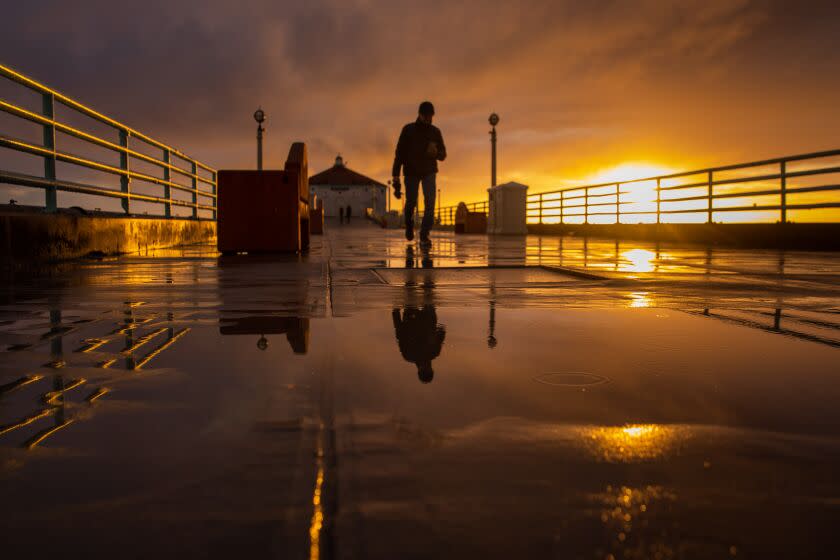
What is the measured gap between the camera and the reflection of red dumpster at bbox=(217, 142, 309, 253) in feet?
28.0

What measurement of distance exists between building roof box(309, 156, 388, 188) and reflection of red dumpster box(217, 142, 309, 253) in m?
99.7

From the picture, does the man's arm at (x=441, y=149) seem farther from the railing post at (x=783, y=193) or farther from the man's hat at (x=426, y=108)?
the railing post at (x=783, y=193)

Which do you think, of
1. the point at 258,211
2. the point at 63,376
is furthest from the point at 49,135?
the point at 63,376

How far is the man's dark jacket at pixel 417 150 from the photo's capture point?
1123 cm

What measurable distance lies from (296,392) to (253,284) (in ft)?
9.91

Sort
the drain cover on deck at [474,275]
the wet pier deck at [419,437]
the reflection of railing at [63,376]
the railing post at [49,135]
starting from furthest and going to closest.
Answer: the railing post at [49,135] < the drain cover on deck at [474,275] < the reflection of railing at [63,376] < the wet pier deck at [419,437]

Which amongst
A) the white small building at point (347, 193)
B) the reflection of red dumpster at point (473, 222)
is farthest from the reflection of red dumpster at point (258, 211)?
the white small building at point (347, 193)

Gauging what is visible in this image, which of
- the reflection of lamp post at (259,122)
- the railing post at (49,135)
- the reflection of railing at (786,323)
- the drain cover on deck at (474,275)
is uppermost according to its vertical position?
the reflection of lamp post at (259,122)

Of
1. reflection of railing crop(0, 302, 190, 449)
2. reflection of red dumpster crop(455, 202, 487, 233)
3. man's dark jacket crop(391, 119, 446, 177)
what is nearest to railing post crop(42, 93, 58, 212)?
reflection of railing crop(0, 302, 190, 449)

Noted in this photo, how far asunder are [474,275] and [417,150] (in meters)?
6.43

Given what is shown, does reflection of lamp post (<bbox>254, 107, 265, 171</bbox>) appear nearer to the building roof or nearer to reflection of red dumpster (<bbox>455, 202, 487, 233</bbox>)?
reflection of red dumpster (<bbox>455, 202, 487, 233</bbox>)

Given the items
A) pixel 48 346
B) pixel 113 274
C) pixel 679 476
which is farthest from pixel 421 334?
pixel 113 274

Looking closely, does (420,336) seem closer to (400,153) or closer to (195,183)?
(400,153)

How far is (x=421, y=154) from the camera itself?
11297 mm
